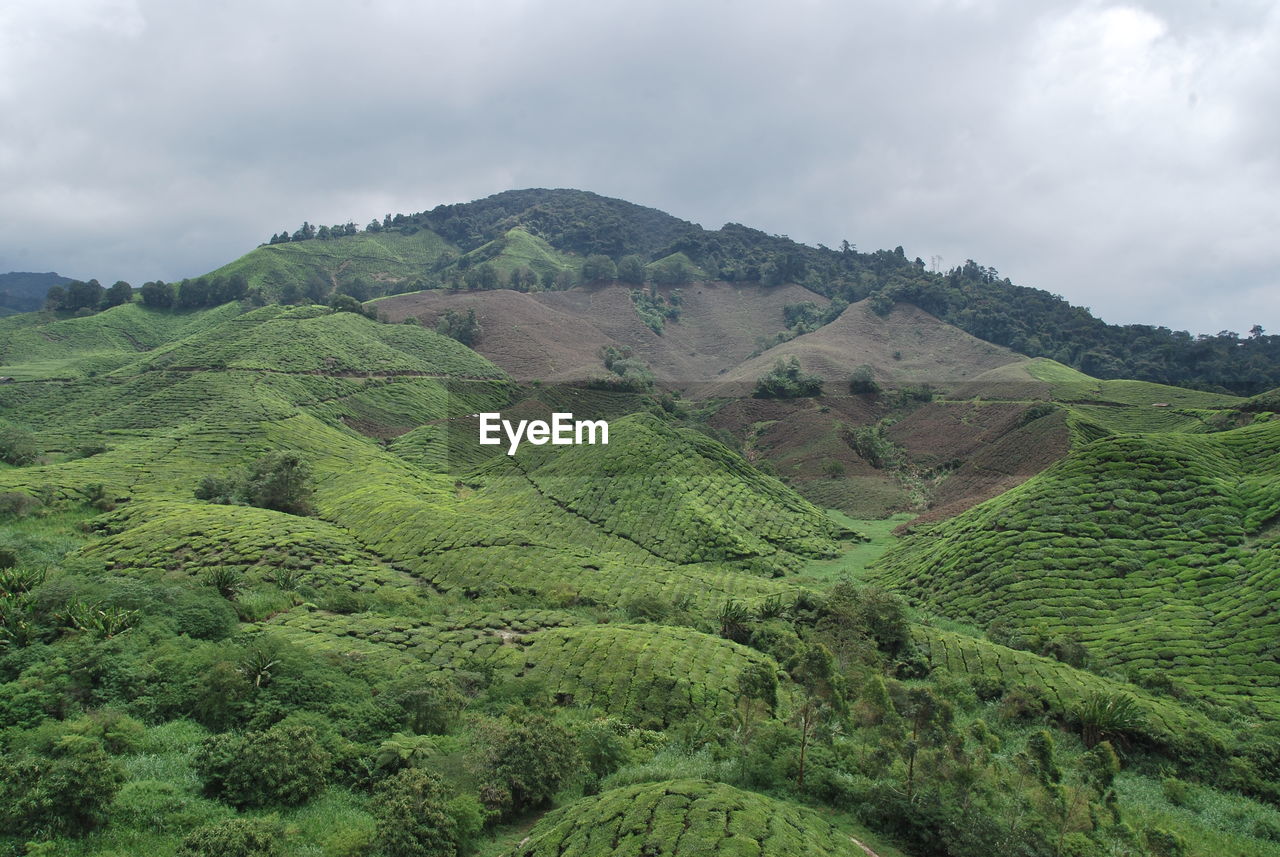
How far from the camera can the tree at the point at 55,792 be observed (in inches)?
512

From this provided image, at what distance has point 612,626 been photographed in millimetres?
28547

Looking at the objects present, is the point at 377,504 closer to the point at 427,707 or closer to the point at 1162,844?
the point at 427,707

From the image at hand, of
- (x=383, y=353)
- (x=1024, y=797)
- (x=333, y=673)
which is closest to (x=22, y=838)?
(x=333, y=673)

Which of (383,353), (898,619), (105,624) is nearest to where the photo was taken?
(105,624)

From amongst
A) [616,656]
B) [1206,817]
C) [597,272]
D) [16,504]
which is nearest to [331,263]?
[597,272]

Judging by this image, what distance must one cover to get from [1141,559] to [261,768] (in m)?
38.6

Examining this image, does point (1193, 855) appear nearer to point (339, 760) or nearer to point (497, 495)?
point (339, 760)

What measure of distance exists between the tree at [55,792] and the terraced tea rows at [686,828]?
8365 mm

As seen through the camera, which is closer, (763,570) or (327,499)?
(763,570)

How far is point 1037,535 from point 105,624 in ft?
138

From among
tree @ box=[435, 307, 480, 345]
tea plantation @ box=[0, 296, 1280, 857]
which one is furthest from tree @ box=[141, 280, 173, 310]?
tea plantation @ box=[0, 296, 1280, 857]

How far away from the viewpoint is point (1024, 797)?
1478cm

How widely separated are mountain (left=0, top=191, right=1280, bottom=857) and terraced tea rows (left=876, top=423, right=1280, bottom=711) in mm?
195

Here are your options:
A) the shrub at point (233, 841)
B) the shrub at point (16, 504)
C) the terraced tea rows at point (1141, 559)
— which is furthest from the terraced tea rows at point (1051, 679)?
the shrub at point (16, 504)
